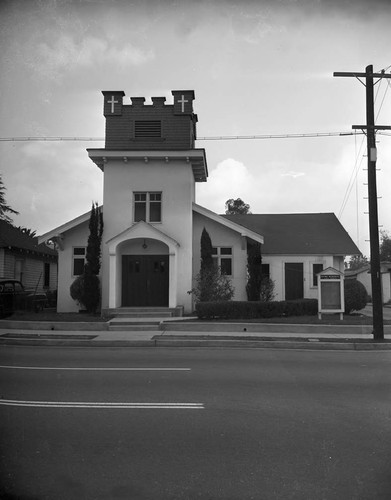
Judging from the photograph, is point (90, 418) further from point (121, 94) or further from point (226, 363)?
point (121, 94)

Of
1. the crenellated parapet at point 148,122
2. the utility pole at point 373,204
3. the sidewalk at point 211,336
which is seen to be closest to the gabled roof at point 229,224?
the crenellated parapet at point 148,122

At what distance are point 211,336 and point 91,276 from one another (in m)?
7.84

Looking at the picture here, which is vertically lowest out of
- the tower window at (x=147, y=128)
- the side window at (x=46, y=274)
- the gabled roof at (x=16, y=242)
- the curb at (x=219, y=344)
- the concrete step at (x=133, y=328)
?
the curb at (x=219, y=344)

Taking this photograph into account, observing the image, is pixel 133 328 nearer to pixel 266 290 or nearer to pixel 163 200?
pixel 163 200

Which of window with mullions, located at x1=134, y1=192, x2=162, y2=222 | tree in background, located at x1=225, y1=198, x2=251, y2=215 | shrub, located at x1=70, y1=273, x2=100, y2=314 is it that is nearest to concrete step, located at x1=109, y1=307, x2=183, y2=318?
shrub, located at x1=70, y1=273, x2=100, y2=314

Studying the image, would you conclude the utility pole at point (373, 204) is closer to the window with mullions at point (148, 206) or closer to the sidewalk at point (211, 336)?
the sidewalk at point (211, 336)

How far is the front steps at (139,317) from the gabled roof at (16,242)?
726cm

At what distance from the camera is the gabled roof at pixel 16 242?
2583 cm

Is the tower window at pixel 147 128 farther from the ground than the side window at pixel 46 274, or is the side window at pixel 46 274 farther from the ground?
the tower window at pixel 147 128

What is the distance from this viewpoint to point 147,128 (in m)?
22.8

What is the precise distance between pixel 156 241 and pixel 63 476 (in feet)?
58.7

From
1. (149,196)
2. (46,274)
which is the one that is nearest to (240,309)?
(149,196)

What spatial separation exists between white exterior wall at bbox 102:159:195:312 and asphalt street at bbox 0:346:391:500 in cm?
1195

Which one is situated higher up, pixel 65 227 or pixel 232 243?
pixel 65 227
